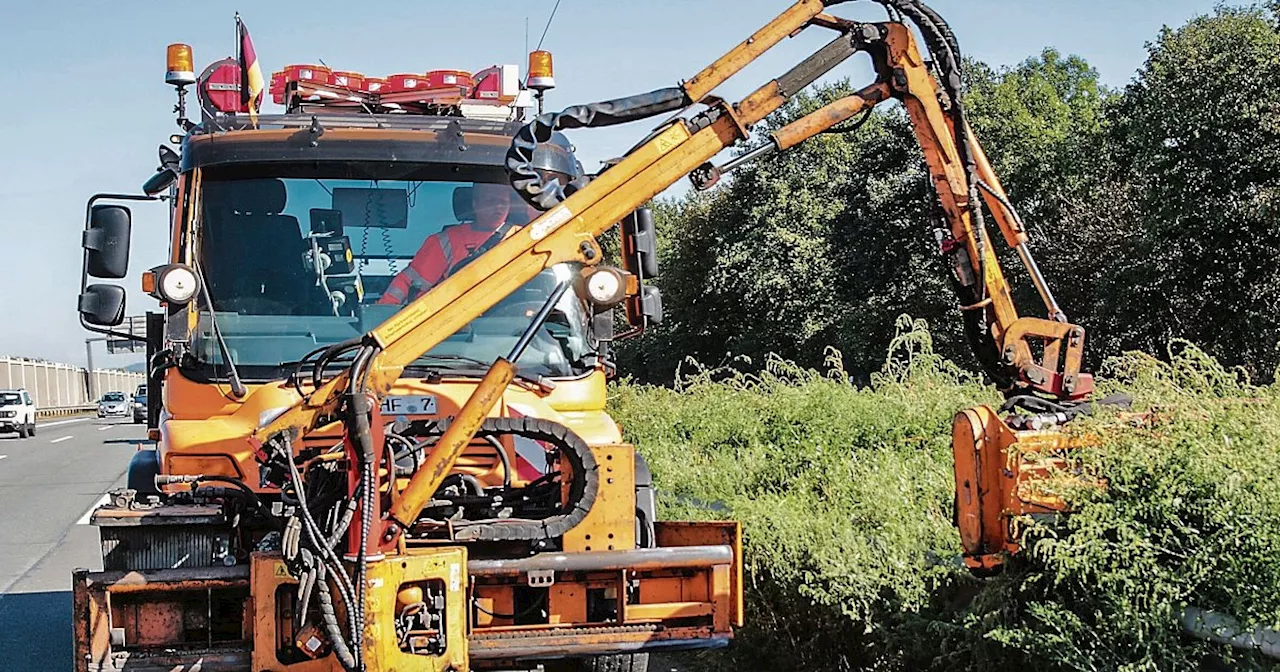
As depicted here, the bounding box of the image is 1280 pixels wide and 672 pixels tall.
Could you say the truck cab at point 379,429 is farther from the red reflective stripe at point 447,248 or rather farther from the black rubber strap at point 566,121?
the black rubber strap at point 566,121

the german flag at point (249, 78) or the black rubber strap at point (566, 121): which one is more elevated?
the german flag at point (249, 78)

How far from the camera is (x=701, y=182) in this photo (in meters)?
6.06

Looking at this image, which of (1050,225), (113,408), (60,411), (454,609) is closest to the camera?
(454,609)

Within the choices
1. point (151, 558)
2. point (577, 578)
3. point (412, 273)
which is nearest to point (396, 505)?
point (577, 578)

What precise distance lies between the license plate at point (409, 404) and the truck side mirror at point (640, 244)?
138cm


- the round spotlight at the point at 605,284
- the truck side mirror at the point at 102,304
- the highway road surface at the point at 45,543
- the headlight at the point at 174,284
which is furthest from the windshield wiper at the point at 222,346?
the highway road surface at the point at 45,543

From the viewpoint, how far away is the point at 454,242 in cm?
679

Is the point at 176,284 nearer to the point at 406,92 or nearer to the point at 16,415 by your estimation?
the point at 406,92

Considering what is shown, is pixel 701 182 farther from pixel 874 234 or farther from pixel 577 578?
pixel 874 234

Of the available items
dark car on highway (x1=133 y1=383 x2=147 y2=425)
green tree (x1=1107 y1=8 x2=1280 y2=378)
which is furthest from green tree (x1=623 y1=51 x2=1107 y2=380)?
dark car on highway (x1=133 y1=383 x2=147 y2=425)

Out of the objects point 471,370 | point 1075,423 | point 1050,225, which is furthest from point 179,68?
point 1050,225

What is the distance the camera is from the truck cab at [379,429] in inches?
207

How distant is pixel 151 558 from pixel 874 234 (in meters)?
29.9

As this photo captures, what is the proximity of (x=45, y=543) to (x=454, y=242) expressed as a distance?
30.4ft
